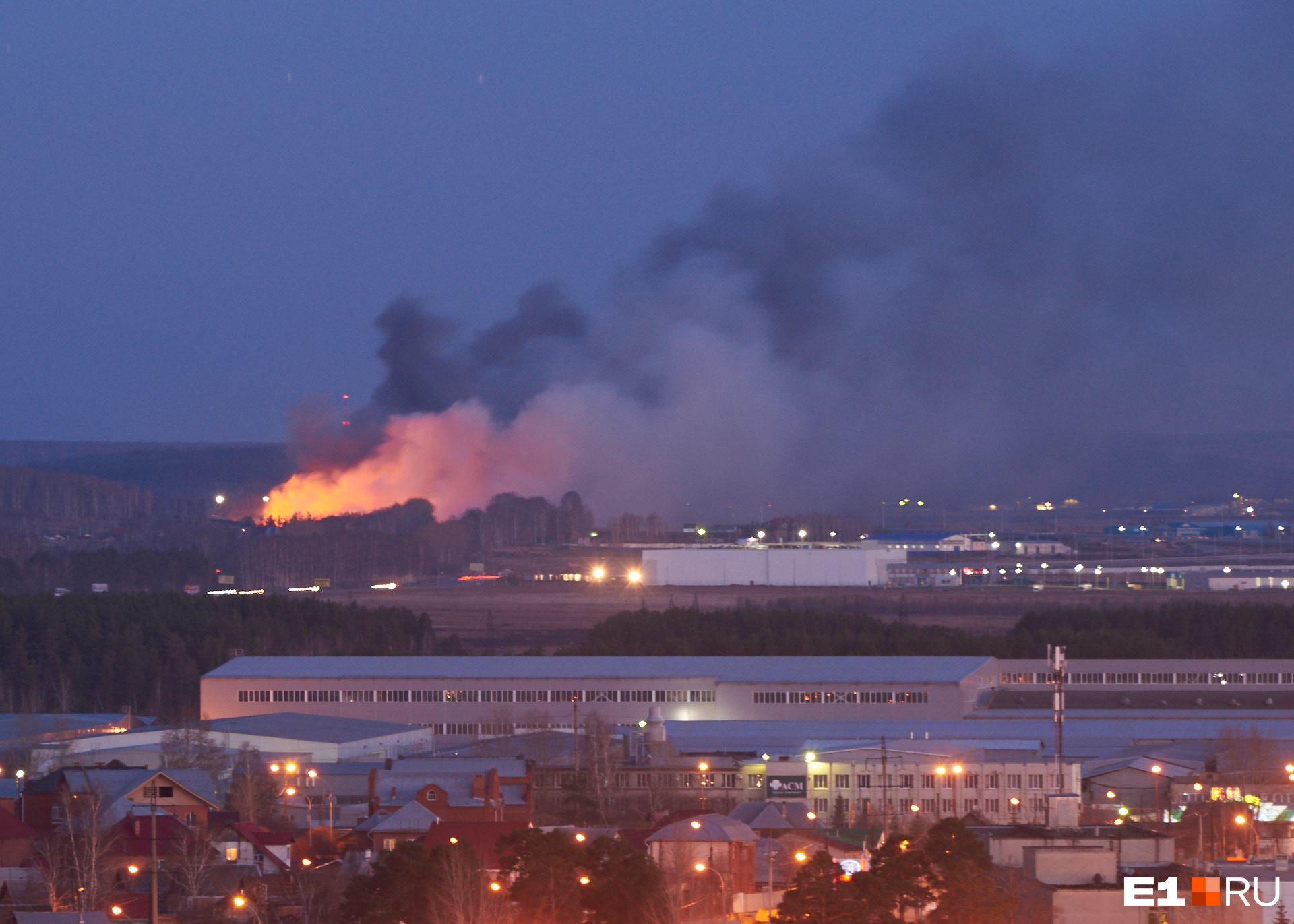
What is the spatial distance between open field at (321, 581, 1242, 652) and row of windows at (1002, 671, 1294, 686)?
1142 cm

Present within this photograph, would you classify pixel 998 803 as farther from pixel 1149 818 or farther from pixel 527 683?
pixel 527 683

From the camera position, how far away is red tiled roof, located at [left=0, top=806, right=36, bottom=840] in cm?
2220

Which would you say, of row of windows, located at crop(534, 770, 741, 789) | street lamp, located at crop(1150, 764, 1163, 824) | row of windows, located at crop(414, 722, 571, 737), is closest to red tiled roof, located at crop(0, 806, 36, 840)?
row of windows, located at crop(534, 770, 741, 789)

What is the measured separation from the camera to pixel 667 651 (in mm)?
40938

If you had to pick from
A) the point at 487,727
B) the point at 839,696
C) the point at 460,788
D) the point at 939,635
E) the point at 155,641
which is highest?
the point at 155,641

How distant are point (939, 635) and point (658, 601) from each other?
12.9 metres

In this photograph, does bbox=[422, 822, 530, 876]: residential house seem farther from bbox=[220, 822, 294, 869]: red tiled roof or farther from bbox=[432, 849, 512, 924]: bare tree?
bbox=[432, 849, 512, 924]: bare tree

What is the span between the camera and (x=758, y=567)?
5903cm

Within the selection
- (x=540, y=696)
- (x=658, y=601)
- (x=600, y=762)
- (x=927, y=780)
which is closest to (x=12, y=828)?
(x=600, y=762)

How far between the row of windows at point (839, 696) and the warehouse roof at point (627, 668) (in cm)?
17

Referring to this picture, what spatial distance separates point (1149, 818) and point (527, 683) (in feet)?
41.6

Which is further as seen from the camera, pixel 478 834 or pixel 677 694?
pixel 677 694

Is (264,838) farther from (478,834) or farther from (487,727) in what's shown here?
(487,727)

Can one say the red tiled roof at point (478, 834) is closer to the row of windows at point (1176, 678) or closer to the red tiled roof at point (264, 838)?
the red tiled roof at point (264, 838)
